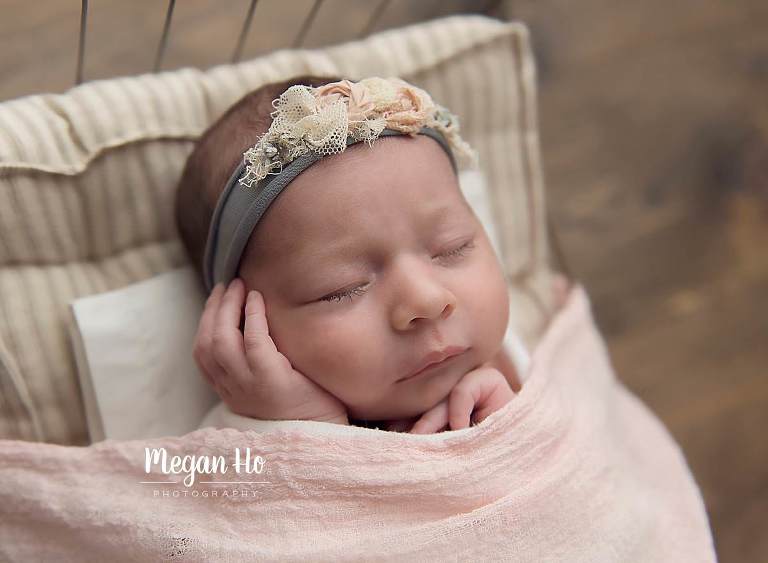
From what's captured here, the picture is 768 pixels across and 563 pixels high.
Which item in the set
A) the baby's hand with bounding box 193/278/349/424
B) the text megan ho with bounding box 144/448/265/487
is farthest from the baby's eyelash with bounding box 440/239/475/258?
the text megan ho with bounding box 144/448/265/487

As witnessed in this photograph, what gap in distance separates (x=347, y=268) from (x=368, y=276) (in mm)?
29

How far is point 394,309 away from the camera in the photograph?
0.91 m

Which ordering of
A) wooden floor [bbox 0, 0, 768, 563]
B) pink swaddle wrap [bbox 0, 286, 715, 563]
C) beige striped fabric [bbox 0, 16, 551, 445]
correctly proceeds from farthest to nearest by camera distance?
wooden floor [bbox 0, 0, 768, 563] → beige striped fabric [bbox 0, 16, 551, 445] → pink swaddle wrap [bbox 0, 286, 715, 563]

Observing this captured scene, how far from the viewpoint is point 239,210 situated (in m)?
0.95

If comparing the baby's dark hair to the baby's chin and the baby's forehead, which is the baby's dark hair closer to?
the baby's forehead

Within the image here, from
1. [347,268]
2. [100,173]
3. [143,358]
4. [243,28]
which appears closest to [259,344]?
[347,268]

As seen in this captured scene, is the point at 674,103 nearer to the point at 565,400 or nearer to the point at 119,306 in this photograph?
the point at 565,400

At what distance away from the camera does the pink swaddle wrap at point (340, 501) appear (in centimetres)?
90

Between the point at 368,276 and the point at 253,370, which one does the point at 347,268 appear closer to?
the point at 368,276

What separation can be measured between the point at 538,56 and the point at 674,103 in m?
0.35

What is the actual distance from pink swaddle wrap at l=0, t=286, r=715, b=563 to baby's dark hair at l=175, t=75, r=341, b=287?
0.96 ft

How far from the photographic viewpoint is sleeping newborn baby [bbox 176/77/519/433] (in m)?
0.92

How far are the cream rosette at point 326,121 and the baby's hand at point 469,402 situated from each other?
327 millimetres

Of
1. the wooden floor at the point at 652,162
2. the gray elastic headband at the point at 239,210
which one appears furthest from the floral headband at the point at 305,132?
the wooden floor at the point at 652,162
